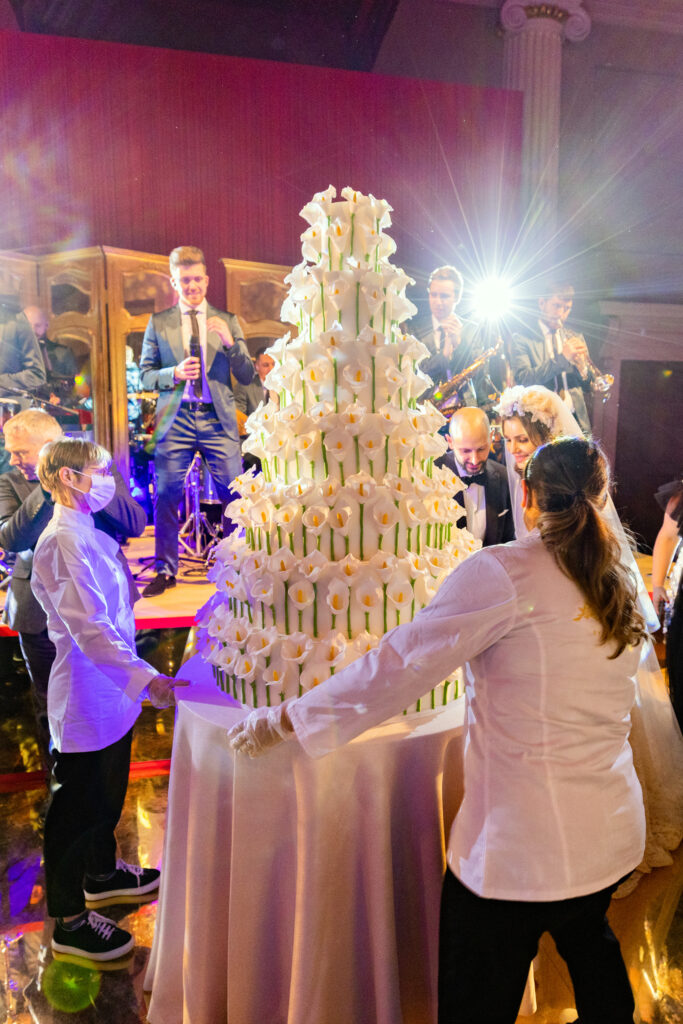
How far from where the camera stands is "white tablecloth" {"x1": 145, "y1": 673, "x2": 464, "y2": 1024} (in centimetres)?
165

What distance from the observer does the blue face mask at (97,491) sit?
2.22 metres

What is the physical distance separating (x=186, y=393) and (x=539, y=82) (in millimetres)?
4927

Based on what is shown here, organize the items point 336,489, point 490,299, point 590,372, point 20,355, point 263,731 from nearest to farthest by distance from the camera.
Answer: point 263,731
point 336,489
point 20,355
point 590,372
point 490,299

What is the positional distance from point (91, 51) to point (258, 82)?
1240 mm

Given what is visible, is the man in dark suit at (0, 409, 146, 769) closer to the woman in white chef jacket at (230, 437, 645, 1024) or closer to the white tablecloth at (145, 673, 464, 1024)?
the white tablecloth at (145, 673, 464, 1024)

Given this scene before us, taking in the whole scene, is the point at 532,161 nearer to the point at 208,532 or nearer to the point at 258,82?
the point at 258,82

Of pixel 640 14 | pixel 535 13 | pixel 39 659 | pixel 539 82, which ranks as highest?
pixel 640 14

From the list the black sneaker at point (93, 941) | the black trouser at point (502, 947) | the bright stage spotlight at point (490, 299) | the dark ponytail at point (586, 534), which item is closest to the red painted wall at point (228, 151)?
the bright stage spotlight at point (490, 299)

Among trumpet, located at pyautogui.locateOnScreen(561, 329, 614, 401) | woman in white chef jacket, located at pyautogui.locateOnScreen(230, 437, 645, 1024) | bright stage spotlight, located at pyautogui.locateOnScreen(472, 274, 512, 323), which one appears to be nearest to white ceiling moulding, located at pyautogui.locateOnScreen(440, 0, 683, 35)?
bright stage spotlight, located at pyautogui.locateOnScreen(472, 274, 512, 323)

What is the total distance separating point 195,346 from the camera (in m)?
3.97

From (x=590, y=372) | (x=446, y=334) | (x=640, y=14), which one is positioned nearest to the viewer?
(x=446, y=334)

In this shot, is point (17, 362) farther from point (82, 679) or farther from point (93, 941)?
point (93, 941)

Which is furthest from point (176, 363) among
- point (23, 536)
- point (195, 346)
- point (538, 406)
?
point (538, 406)

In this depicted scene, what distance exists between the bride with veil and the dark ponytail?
1.38 metres
